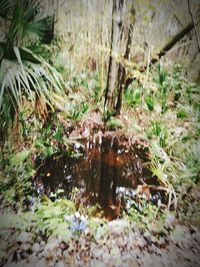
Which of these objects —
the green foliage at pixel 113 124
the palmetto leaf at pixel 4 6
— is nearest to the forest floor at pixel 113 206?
the green foliage at pixel 113 124

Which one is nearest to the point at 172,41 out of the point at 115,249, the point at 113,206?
the point at 113,206

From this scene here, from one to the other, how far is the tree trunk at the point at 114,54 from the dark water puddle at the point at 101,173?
26 centimetres

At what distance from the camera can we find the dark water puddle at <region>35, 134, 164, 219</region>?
7.32 ft

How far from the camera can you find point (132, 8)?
7.68 feet

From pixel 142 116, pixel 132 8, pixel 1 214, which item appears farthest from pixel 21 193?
pixel 132 8

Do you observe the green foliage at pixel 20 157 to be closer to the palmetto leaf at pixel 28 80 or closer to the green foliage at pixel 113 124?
the palmetto leaf at pixel 28 80

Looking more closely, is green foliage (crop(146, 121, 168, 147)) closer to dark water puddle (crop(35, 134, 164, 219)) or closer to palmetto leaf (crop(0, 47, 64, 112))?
dark water puddle (crop(35, 134, 164, 219))

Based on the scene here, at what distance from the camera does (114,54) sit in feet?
7.83

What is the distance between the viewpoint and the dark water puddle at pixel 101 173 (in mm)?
2230

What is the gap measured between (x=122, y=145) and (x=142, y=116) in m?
0.25

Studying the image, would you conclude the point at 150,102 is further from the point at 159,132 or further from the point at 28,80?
the point at 28,80

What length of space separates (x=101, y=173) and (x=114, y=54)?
2.74ft

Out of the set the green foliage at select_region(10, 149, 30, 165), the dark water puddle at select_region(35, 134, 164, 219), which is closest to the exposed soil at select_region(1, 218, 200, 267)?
the dark water puddle at select_region(35, 134, 164, 219)

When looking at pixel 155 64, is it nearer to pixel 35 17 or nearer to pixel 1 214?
pixel 35 17
